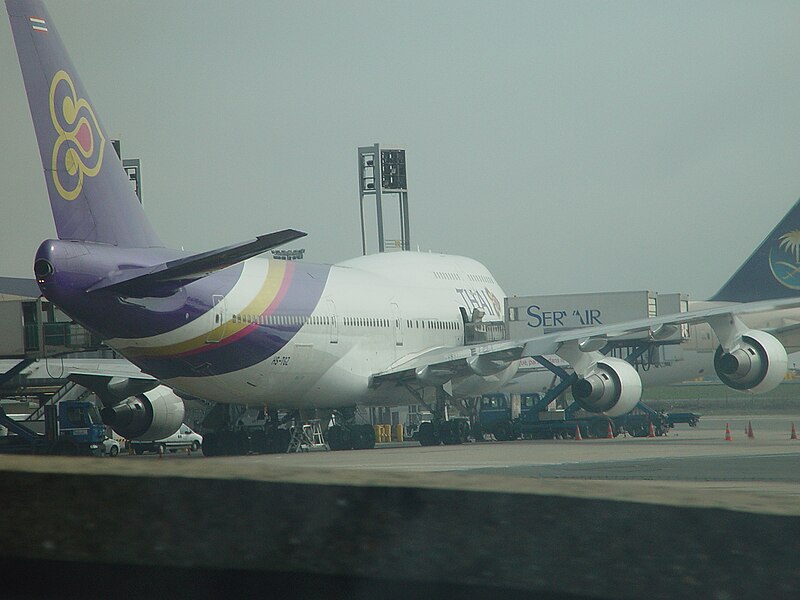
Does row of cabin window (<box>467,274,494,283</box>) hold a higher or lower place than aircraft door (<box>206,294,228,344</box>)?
higher

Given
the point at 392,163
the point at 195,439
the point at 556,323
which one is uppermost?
the point at 392,163

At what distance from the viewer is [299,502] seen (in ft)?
21.6

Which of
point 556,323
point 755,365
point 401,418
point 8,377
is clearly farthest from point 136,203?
point 401,418

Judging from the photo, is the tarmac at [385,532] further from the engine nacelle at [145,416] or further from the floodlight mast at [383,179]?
the floodlight mast at [383,179]

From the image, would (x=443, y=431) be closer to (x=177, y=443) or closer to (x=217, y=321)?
(x=217, y=321)

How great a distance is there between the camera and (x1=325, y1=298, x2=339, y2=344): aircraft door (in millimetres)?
30859

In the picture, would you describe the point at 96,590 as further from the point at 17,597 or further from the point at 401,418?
the point at 401,418

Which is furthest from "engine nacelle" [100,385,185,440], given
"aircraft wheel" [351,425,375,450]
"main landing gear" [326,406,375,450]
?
"aircraft wheel" [351,425,375,450]

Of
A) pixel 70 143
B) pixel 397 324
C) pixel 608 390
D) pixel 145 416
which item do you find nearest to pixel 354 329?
pixel 397 324

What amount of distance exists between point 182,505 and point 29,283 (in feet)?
81.6

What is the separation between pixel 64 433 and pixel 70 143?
40.3 ft

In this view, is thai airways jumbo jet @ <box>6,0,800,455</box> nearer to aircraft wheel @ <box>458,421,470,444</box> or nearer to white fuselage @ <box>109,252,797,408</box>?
white fuselage @ <box>109,252,797,408</box>

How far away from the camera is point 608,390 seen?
104ft

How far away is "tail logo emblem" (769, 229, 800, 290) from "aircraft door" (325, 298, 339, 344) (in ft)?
92.8
